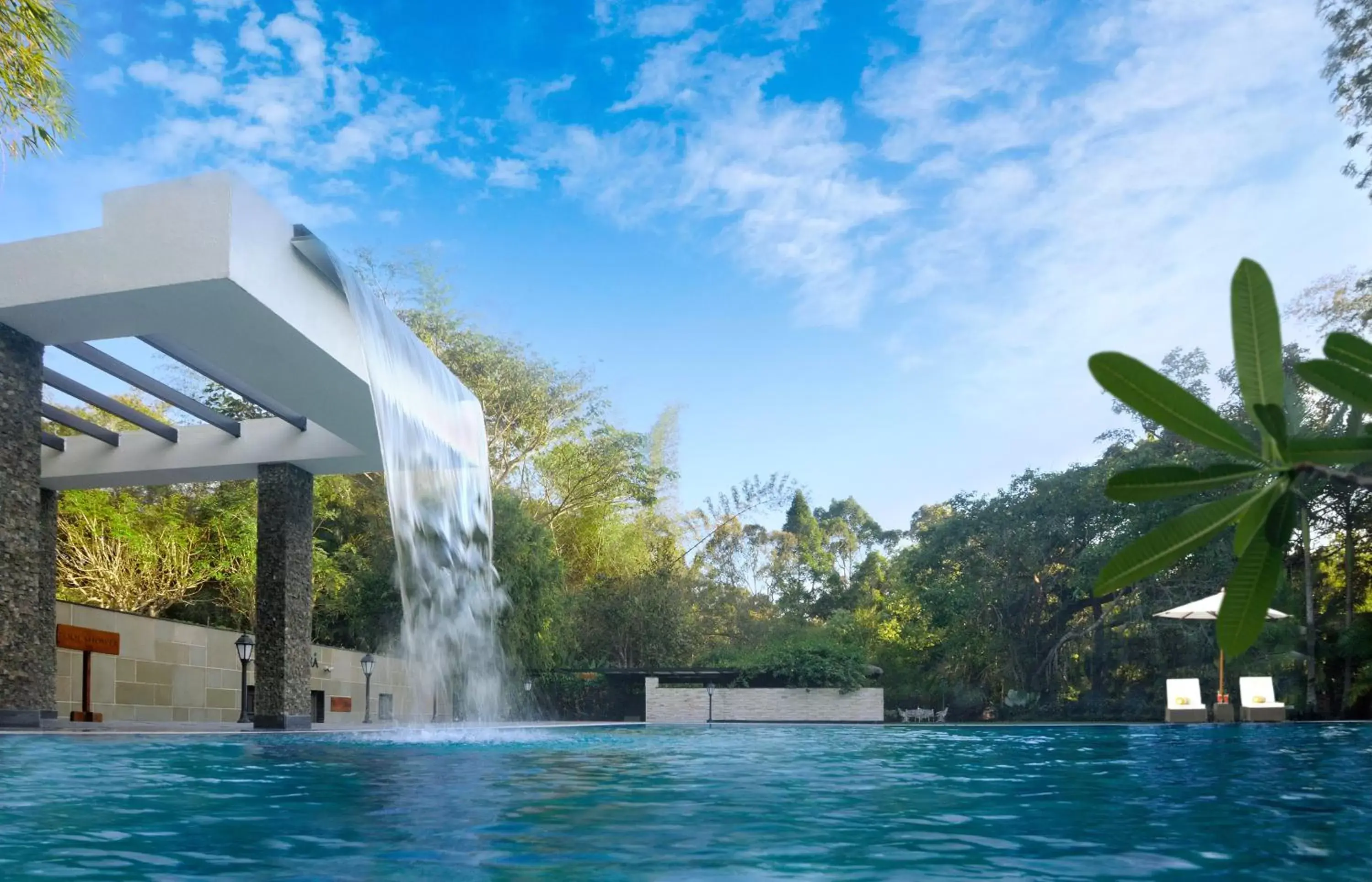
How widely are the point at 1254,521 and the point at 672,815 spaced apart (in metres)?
3.74

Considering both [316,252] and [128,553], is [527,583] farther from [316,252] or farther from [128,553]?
[316,252]

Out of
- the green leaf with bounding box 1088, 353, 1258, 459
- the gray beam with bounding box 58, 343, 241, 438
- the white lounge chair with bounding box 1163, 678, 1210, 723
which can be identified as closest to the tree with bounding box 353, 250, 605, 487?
the gray beam with bounding box 58, 343, 241, 438

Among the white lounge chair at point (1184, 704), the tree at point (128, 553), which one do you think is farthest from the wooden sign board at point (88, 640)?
the white lounge chair at point (1184, 704)

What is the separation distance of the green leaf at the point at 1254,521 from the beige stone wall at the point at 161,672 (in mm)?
15943

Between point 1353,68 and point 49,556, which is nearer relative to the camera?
point 49,556

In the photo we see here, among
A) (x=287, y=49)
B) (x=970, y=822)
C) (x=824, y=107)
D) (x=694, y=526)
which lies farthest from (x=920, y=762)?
(x=694, y=526)

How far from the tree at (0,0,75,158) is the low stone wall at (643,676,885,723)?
598 inches

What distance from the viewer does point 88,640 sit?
49.7ft

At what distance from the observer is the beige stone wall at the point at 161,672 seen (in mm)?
15164

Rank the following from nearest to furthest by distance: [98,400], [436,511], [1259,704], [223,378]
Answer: [223,378] → [98,400] → [1259,704] → [436,511]

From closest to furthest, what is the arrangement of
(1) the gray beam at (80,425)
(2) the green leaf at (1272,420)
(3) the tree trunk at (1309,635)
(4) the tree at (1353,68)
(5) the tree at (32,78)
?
(2) the green leaf at (1272,420) < (5) the tree at (32,78) < (1) the gray beam at (80,425) < (4) the tree at (1353,68) < (3) the tree trunk at (1309,635)

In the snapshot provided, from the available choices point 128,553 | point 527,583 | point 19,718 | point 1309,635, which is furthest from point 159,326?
point 1309,635

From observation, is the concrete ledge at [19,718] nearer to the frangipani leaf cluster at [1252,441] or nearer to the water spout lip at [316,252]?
the water spout lip at [316,252]

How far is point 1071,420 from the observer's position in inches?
1419
